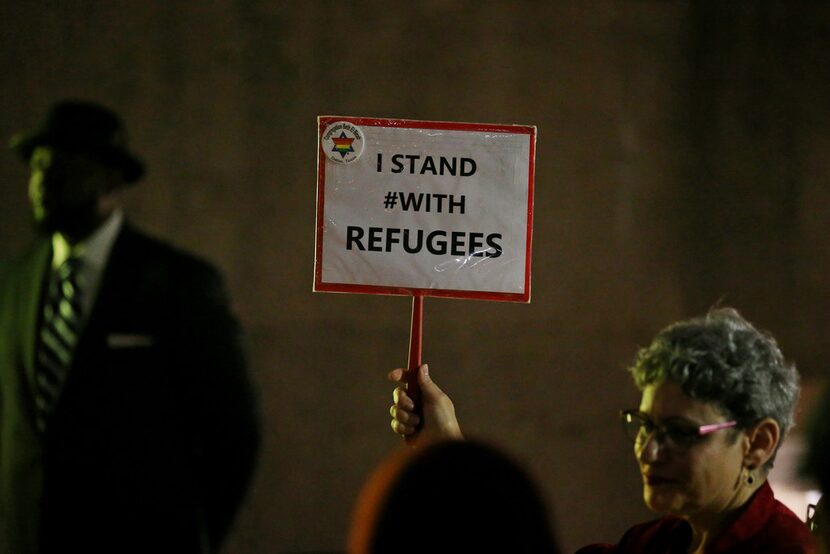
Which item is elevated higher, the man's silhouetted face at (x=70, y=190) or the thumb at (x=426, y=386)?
the man's silhouetted face at (x=70, y=190)

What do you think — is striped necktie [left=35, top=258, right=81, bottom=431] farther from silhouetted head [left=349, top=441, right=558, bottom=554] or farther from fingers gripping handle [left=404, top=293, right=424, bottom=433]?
silhouetted head [left=349, top=441, right=558, bottom=554]

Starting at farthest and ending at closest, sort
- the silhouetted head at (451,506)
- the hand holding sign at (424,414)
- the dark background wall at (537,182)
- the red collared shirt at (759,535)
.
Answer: the dark background wall at (537,182) → the hand holding sign at (424,414) → the red collared shirt at (759,535) → the silhouetted head at (451,506)

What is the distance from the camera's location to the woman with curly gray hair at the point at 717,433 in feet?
7.60

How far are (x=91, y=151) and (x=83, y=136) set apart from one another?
0.13 ft

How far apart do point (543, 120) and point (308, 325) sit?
1.46m

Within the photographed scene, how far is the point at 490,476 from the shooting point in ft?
4.13

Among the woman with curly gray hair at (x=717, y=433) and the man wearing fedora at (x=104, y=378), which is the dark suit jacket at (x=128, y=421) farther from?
the woman with curly gray hair at (x=717, y=433)

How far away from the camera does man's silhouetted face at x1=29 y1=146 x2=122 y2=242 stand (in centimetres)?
234

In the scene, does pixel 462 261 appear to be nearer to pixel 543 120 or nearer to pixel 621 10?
pixel 543 120

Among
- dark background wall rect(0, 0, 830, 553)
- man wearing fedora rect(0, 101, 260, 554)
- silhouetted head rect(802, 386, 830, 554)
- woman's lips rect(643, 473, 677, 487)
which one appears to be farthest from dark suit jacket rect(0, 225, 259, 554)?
dark background wall rect(0, 0, 830, 553)

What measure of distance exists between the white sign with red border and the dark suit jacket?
508 millimetres

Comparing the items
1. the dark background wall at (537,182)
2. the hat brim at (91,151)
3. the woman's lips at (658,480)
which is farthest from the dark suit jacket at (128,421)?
the dark background wall at (537,182)

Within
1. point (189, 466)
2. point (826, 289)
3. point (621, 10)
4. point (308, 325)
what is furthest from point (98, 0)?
point (826, 289)

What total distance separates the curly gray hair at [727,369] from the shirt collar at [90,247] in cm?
130
